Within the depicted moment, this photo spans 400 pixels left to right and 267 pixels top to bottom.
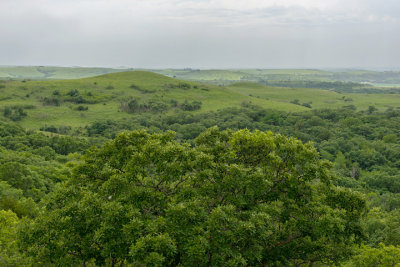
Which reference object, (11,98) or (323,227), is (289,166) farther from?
(11,98)

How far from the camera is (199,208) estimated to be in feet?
59.7

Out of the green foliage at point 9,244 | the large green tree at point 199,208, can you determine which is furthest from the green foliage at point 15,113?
the large green tree at point 199,208

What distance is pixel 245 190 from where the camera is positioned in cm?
2075

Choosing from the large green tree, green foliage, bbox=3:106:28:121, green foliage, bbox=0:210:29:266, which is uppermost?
the large green tree

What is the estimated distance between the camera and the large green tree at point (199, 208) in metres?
17.2

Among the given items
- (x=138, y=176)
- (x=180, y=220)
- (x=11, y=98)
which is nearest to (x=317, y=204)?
(x=180, y=220)

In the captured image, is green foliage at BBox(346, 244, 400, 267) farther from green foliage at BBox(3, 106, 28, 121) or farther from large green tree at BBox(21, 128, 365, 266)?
green foliage at BBox(3, 106, 28, 121)

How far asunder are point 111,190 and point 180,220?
5.64 meters

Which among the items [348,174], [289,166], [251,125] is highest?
[289,166]

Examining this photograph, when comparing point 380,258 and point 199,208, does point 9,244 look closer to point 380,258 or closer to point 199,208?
point 199,208

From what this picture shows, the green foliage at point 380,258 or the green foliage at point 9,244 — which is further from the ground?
the green foliage at point 9,244

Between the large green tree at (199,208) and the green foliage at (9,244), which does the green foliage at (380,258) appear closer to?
the large green tree at (199,208)

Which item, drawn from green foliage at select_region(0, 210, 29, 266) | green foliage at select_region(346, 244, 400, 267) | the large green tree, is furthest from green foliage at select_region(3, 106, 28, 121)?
green foliage at select_region(346, 244, 400, 267)

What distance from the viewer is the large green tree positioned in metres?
17.2
